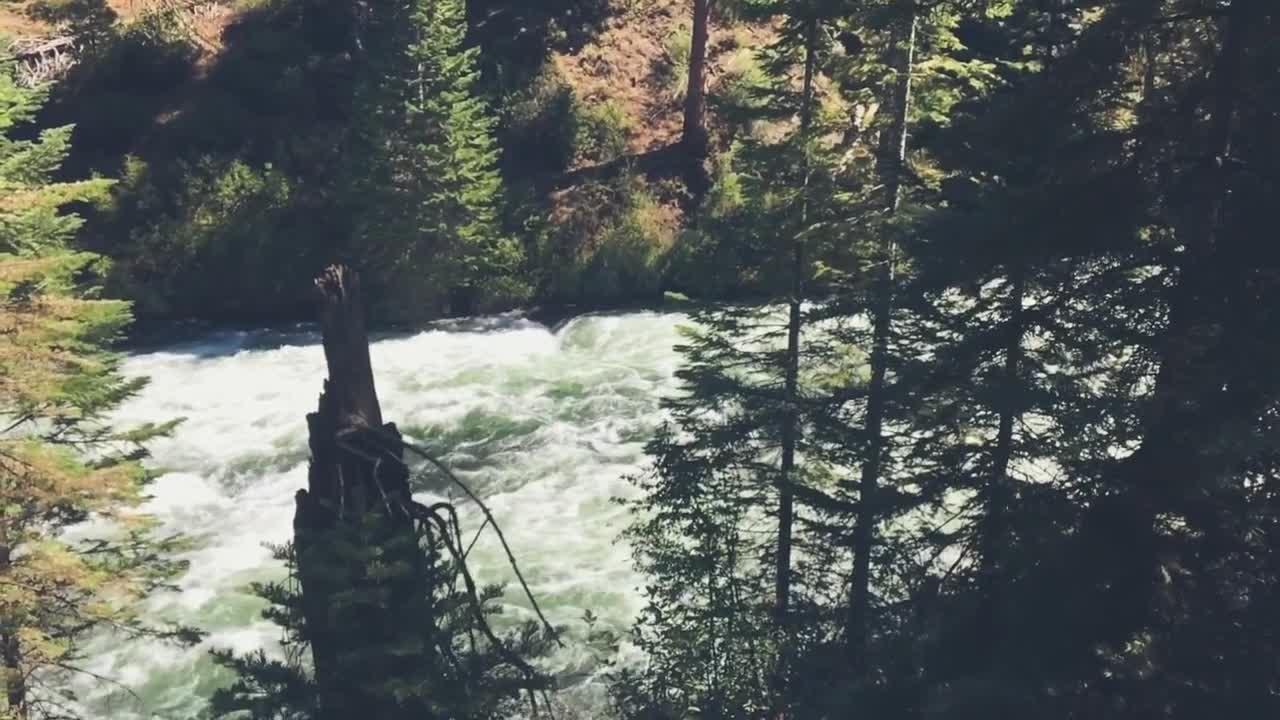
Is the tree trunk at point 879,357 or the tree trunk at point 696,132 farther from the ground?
the tree trunk at point 696,132

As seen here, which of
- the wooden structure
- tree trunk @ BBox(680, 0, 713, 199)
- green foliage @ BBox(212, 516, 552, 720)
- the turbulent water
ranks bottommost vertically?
the turbulent water

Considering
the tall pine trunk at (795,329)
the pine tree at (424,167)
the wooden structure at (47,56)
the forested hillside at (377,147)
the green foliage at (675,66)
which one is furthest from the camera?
Answer: the green foliage at (675,66)

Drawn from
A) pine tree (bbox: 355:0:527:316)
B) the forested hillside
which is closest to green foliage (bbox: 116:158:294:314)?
the forested hillside

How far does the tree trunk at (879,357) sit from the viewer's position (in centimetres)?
1173

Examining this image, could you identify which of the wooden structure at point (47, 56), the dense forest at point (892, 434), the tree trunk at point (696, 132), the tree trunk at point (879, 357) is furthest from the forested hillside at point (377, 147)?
the tree trunk at point (879, 357)

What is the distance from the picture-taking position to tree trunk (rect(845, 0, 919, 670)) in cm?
1173

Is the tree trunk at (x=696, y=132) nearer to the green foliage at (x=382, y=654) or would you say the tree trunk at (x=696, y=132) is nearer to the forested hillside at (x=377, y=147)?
the forested hillside at (x=377, y=147)

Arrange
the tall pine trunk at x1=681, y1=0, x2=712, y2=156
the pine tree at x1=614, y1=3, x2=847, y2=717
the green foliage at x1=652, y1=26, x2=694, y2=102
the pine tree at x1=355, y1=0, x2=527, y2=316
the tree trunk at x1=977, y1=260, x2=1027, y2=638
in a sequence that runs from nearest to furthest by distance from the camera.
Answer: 1. the tree trunk at x1=977, y1=260, x2=1027, y2=638
2. the pine tree at x1=614, y1=3, x2=847, y2=717
3. the pine tree at x1=355, y1=0, x2=527, y2=316
4. the tall pine trunk at x1=681, y1=0, x2=712, y2=156
5. the green foliage at x1=652, y1=26, x2=694, y2=102

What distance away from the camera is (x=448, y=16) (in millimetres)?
28875

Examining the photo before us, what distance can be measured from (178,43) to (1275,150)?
3672 cm

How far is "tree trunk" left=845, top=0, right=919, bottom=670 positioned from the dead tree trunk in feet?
19.3

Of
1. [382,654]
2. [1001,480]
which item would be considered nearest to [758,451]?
[1001,480]

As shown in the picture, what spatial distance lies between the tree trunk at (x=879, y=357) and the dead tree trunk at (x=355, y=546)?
5.87 metres

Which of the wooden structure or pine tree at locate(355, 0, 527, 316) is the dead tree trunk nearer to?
pine tree at locate(355, 0, 527, 316)
